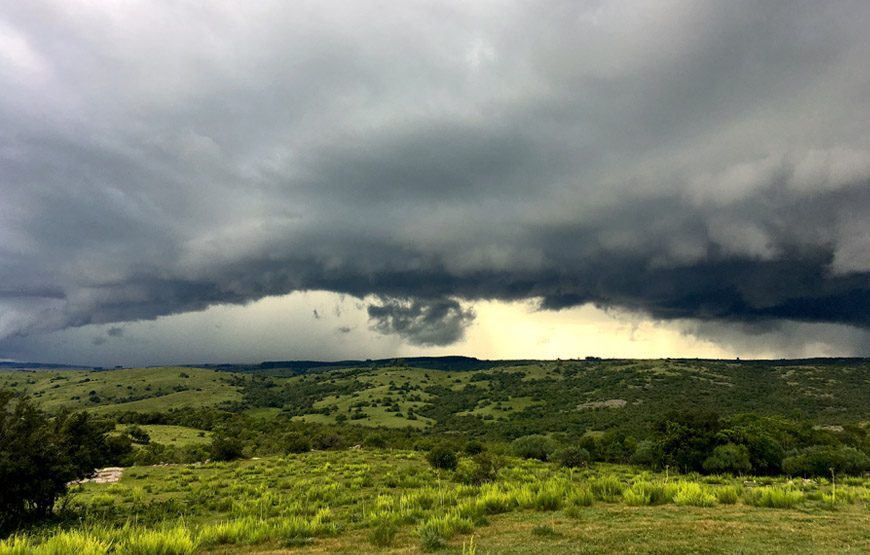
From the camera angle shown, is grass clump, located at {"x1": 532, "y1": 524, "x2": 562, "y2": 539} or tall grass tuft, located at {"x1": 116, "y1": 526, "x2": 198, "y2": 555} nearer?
tall grass tuft, located at {"x1": 116, "y1": 526, "x2": 198, "y2": 555}

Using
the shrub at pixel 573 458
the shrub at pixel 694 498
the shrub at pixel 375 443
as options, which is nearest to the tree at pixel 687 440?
the shrub at pixel 573 458

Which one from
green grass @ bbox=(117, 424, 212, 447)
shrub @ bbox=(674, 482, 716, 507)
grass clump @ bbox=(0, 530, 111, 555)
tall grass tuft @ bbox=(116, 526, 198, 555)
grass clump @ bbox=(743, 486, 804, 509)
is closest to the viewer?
grass clump @ bbox=(0, 530, 111, 555)

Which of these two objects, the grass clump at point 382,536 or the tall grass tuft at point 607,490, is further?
the tall grass tuft at point 607,490

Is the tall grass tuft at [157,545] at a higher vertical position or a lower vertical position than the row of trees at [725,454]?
higher

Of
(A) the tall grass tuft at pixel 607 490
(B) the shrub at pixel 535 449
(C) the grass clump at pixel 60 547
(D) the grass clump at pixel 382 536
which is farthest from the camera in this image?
(B) the shrub at pixel 535 449

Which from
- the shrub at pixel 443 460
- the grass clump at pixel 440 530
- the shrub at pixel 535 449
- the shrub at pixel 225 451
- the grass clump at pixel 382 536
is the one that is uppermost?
the grass clump at pixel 440 530

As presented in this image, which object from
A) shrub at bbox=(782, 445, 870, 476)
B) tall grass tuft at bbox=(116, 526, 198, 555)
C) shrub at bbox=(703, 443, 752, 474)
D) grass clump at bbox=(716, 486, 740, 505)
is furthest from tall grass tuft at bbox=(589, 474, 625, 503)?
shrub at bbox=(782, 445, 870, 476)

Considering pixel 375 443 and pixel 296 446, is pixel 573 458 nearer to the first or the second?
pixel 375 443

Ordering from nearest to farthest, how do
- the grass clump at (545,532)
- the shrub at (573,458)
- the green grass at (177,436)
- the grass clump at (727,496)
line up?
the grass clump at (545,532) < the grass clump at (727,496) < the shrub at (573,458) < the green grass at (177,436)

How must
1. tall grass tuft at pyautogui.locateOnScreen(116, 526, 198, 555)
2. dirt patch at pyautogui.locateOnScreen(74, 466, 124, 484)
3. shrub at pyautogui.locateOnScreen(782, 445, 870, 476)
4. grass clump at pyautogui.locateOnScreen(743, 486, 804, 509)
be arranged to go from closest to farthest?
tall grass tuft at pyautogui.locateOnScreen(116, 526, 198, 555), grass clump at pyautogui.locateOnScreen(743, 486, 804, 509), dirt patch at pyautogui.locateOnScreen(74, 466, 124, 484), shrub at pyautogui.locateOnScreen(782, 445, 870, 476)

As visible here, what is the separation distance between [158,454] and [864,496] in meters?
67.2

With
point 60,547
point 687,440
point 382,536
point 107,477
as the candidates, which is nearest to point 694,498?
point 382,536

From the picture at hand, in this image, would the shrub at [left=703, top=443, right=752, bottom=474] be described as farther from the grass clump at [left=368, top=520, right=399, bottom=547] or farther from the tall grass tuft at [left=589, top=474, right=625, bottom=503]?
the grass clump at [left=368, top=520, right=399, bottom=547]

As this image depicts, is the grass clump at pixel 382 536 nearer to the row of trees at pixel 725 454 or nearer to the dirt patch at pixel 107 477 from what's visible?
the dirt patch at pixel 107 477
